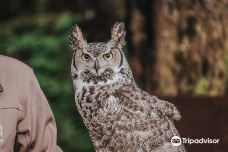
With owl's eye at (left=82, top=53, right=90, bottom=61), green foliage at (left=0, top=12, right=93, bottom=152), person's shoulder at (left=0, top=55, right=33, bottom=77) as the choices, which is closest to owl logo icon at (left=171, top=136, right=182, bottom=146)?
owl's eye at (left=82, top=53, right=90, bottom=61)

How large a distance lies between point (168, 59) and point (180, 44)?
10cm

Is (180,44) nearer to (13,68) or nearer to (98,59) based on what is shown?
(98,59)

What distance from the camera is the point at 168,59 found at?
3.64 meters

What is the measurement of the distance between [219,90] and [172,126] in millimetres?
643

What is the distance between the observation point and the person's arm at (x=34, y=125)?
2.66 meters

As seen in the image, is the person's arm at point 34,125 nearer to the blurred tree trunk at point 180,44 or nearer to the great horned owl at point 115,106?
the great horned owl at point 115,106

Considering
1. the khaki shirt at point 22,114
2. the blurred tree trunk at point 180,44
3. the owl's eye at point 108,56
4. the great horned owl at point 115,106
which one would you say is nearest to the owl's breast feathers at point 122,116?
the great horned owl at point 115,106

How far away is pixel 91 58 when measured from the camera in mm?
2854

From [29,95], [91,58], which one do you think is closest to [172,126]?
[91,58]

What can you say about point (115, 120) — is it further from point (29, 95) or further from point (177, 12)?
point (177, 12)

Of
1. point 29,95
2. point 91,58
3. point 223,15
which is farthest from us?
point 223,15

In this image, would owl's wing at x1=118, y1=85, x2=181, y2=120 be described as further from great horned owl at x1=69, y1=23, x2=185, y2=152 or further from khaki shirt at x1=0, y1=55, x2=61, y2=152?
khaki shirt at x1=0, y1=55, x2=61, y2=152

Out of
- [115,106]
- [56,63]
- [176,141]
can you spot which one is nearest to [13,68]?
[115,106]

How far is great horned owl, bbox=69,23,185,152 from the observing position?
9.43 ft
